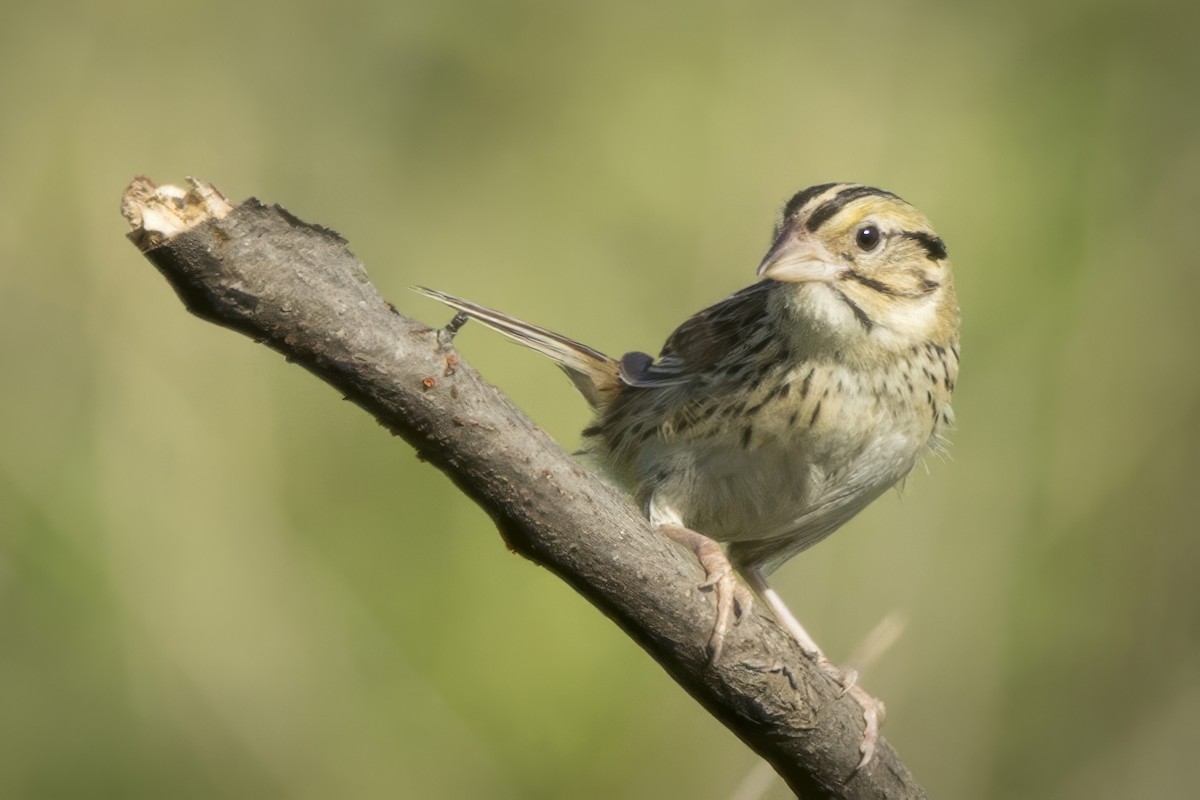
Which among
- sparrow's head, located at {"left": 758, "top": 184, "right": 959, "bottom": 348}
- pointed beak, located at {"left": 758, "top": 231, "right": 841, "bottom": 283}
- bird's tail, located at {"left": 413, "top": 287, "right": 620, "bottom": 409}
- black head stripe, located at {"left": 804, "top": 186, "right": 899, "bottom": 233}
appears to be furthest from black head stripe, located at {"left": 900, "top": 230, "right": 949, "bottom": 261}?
bird's tail, located at {"left": 413, "top": 287, "right": 620, "bottom": 409}

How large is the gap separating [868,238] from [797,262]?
0.25 metres

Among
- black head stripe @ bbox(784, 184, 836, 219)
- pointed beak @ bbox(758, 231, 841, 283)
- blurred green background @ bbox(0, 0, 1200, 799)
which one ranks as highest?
black head stripe @ bbox(784, 184, 836, 219)

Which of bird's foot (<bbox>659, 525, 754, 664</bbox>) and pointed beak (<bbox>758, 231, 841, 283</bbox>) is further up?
pointed beak (<bbox>758, 231, 841, 283</bbox>)

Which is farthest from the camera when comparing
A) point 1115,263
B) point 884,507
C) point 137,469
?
point 1115,263

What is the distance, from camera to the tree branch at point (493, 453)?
6.13 ft

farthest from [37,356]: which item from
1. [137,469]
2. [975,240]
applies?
[975,240]

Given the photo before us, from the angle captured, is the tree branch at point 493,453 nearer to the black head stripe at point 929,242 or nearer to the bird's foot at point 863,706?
the bird's foot at point 863,706

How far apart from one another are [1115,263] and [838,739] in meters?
3.09

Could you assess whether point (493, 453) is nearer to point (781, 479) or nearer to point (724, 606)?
point (724, 606)

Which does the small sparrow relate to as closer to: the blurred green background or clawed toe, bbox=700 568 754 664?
clawed toe, bbox=700 568 754 664

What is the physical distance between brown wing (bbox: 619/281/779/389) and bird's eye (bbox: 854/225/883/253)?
9.3 inches

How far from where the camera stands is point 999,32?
552 cm

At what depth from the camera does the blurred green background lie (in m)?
4.43

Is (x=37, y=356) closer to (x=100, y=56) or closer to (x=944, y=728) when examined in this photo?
(x=100, y=56)
